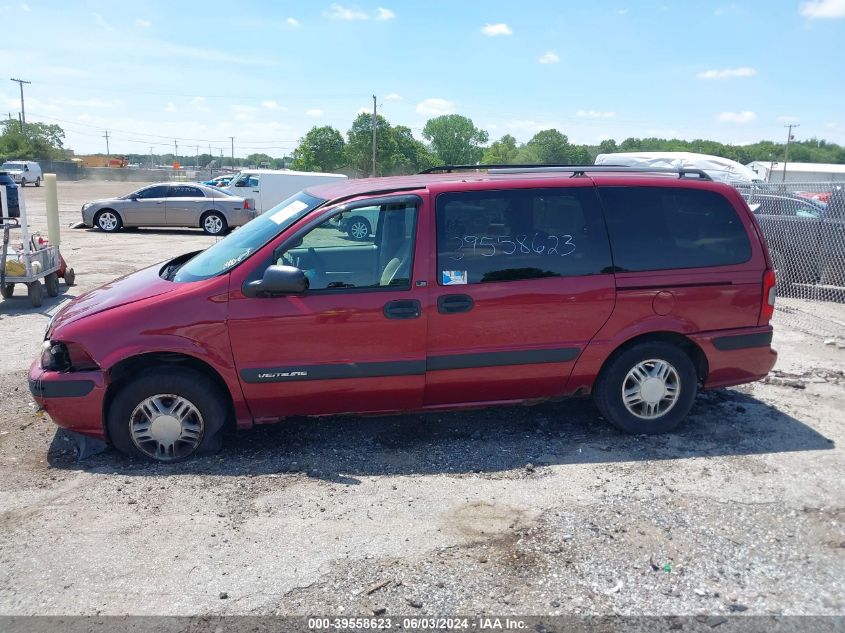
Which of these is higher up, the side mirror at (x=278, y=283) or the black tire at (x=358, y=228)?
the black tire at (x=358, y=228)

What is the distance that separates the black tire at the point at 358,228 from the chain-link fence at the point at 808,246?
7346 millimetres

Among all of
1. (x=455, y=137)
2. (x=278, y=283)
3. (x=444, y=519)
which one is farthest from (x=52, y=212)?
(x=455, y=137)

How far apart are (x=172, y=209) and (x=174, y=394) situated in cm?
1659

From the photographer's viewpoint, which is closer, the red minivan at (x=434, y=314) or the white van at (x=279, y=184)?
the red minivan at (x=434, y=314)

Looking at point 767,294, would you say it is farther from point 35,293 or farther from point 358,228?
point 35,293

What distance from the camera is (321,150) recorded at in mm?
49188

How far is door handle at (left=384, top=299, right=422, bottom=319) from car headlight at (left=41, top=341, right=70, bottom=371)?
2137mm

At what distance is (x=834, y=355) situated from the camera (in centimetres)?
723

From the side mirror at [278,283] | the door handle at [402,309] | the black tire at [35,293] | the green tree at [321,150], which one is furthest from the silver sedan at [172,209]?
the green tree at [321,150]

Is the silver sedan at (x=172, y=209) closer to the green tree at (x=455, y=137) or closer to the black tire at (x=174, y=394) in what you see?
the black tire at (x=174, y=394)

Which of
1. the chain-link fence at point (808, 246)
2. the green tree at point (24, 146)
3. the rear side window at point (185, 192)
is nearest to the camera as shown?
the chain-link fence at point (808, 246)

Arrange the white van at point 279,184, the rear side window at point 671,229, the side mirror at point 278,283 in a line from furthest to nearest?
the white van at point 279,184 → the rear side window at point 671,229 → the side mirror at point 278,283

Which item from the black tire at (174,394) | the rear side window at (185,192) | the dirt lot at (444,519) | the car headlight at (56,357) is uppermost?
the rear side window at (185,192)

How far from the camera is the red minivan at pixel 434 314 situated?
4391mm
